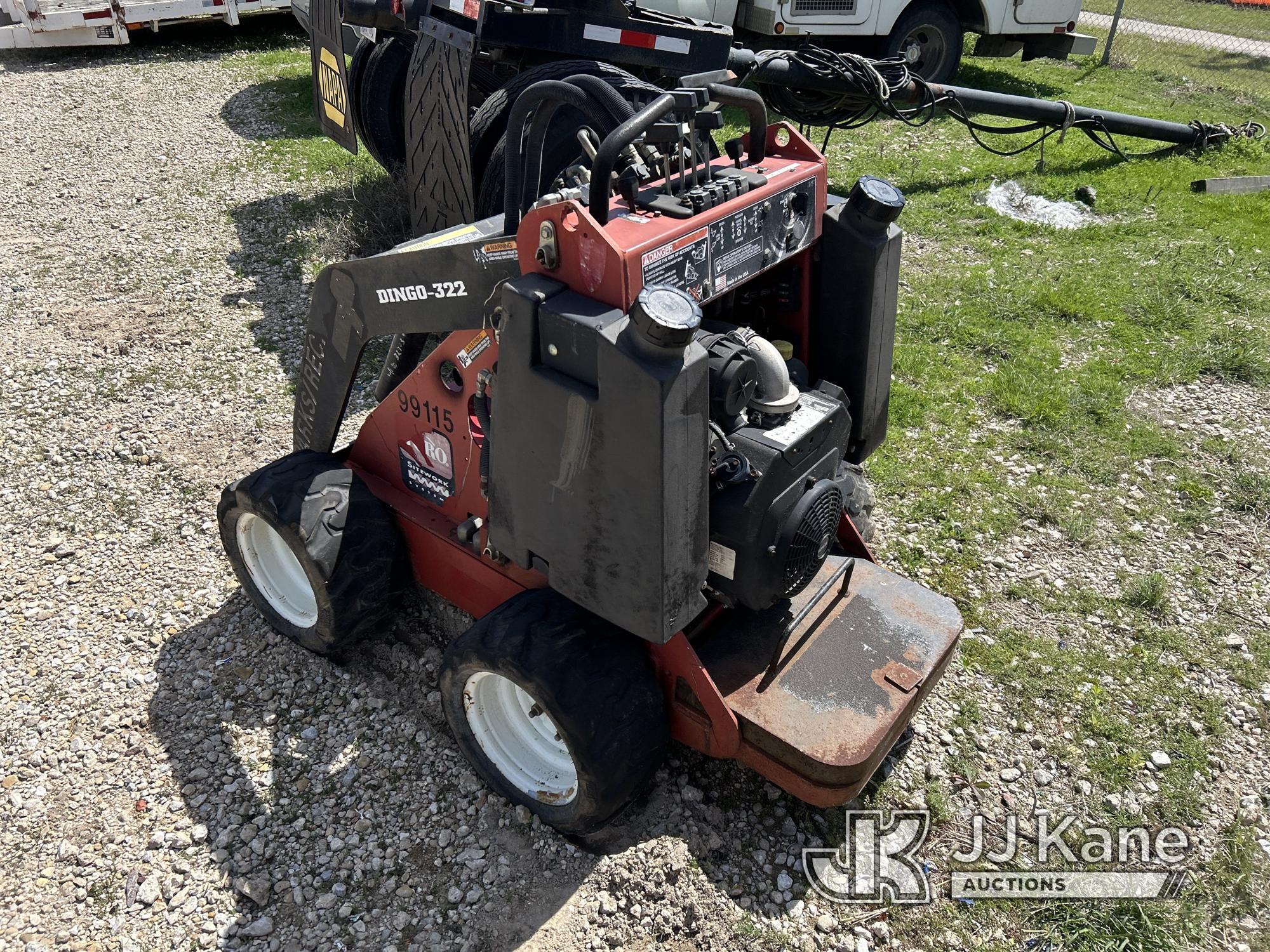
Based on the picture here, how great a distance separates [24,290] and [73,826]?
197 inches

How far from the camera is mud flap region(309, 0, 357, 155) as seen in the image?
5.93m

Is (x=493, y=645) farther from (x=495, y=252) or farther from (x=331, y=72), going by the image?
(x=331, y=72)

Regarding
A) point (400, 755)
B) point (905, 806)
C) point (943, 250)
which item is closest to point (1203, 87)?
point (943, 250)

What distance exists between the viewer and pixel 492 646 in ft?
9.70

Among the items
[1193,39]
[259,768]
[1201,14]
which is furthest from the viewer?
[1201,14]

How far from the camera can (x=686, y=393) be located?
240 centimetres

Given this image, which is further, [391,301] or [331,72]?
[331,72]

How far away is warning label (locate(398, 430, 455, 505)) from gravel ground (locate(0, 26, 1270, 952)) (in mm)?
611

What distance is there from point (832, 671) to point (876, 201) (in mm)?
1592

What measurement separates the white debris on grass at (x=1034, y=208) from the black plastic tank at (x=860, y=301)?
17.3 feet

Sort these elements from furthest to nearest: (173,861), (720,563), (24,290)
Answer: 1. (24,290)
2. (173,861)
3. (720,563)

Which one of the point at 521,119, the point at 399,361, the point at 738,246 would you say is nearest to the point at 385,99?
the point at 399,361

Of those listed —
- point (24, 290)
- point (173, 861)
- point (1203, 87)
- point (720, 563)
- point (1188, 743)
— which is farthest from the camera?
point (1203, 87)

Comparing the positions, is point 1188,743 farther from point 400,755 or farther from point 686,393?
point 400,755
